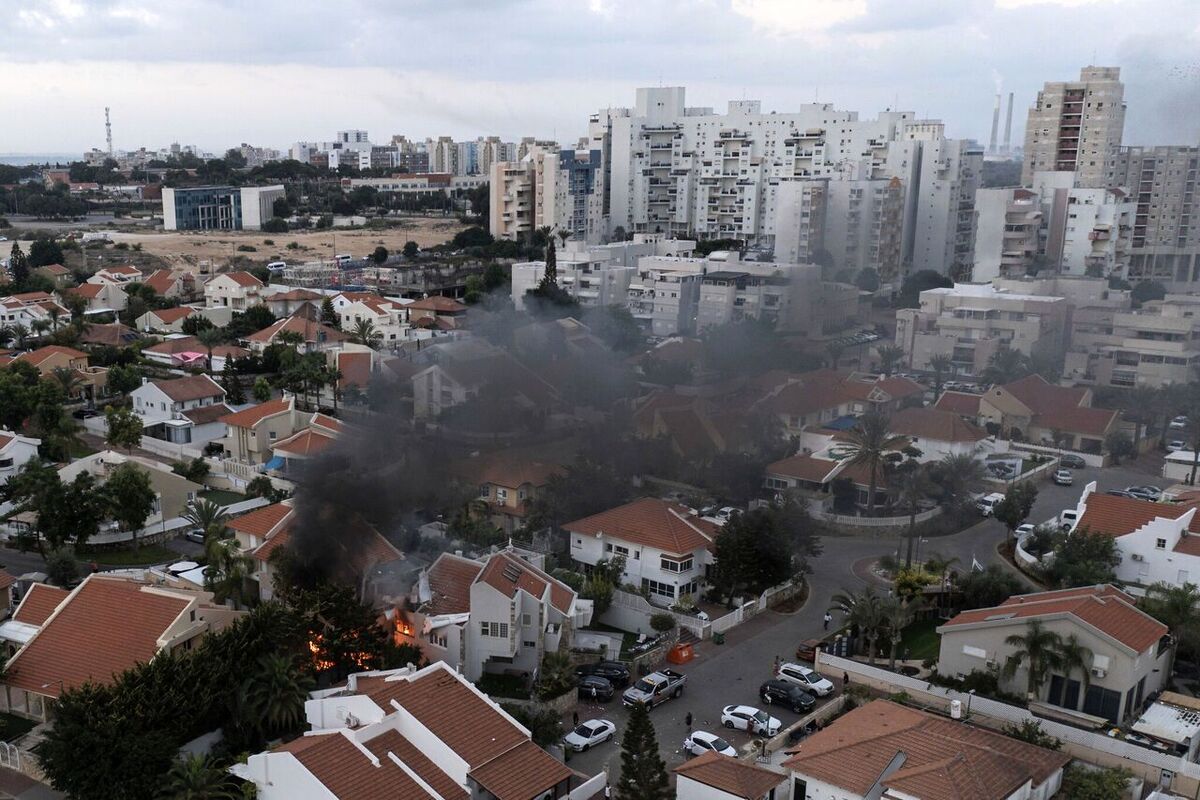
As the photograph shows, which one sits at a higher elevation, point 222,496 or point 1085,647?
point 1085,647

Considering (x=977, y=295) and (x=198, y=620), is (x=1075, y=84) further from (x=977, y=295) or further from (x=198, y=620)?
(x=198, y=620)

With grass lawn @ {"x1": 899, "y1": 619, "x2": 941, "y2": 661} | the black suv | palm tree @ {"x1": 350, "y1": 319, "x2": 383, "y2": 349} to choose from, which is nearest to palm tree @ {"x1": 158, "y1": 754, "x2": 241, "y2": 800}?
the black suv

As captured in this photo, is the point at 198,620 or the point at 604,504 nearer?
the point at 198,620

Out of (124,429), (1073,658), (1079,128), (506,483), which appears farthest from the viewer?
(1079,128)

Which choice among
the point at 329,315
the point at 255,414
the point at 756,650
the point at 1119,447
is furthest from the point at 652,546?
the point at 329,315

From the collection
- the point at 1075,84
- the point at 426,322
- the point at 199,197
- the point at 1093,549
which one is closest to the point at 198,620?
the point at 1093,549

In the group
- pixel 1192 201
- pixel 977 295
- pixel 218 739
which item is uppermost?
pixel 1192 201

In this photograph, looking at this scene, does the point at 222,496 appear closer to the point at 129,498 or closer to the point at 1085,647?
the point at 129,498
